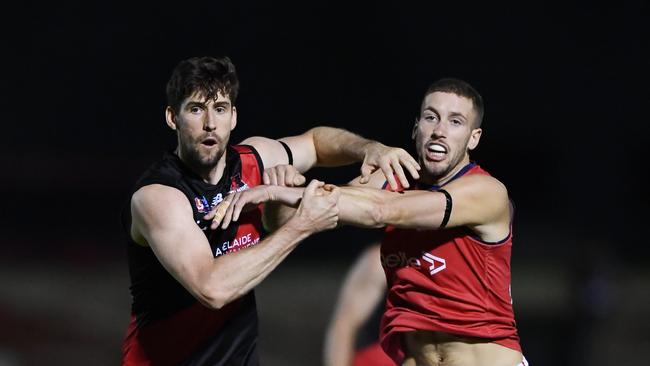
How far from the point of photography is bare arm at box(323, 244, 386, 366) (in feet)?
18.9

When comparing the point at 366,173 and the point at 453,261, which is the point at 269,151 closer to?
the point at 366,173

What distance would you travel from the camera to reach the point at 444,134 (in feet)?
13.3

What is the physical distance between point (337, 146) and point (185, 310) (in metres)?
1.02

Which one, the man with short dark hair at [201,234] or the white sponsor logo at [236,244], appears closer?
the man with short dark hair at [201,234]

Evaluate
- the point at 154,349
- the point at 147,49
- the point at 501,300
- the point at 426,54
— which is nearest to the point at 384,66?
the point at 426,54

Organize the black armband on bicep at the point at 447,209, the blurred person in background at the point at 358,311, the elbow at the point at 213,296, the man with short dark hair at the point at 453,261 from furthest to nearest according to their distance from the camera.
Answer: the blurred person in background at the point at 358,311 → the man with short dark hair at the point at 453,261 → the black armband on bicep at the point at 447,209 → the elbow at the point at 213,296

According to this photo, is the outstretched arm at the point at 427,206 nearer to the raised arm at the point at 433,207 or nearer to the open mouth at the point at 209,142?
the raised arm at the point at 433,207

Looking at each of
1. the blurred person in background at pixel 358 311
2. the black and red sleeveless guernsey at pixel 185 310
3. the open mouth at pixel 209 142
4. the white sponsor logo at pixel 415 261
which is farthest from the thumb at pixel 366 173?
the blurred person in background at pixel 358 311

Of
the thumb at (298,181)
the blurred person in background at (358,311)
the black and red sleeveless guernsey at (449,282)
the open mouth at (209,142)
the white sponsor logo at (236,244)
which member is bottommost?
the blurred person in background at (358,311)

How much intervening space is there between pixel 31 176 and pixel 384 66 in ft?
7.16

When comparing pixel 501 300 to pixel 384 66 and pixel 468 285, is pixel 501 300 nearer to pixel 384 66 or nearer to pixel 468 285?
pixel 468 285

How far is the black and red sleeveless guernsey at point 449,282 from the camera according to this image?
13.2ft

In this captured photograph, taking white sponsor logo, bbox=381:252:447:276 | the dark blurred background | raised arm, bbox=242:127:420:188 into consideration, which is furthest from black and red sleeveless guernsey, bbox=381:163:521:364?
the dark blurred background

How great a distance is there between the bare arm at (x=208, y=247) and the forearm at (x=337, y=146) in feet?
2.01
